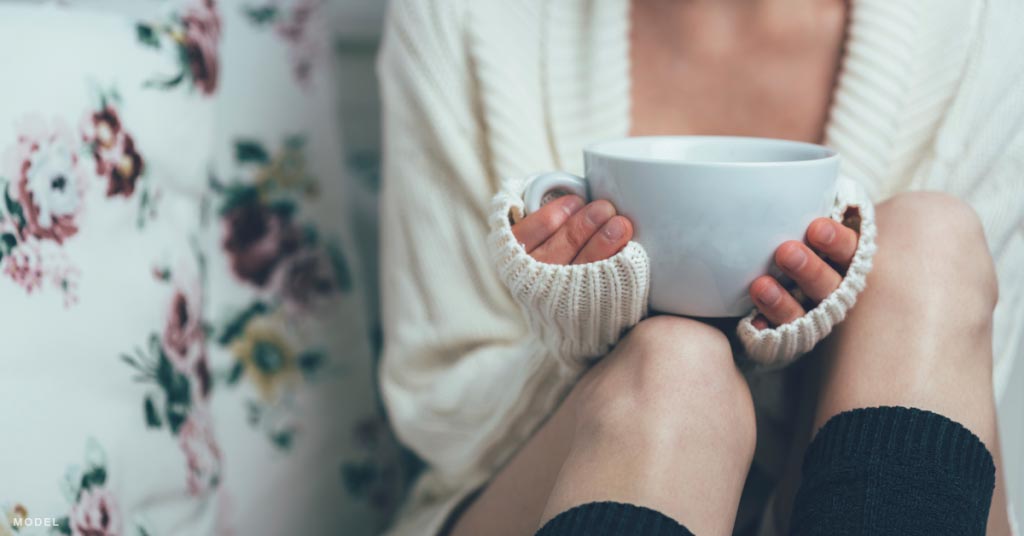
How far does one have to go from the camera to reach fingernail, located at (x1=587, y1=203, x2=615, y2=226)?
1.44 ft

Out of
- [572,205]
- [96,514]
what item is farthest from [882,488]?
[96,514]

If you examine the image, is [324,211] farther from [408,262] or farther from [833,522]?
[833,522]

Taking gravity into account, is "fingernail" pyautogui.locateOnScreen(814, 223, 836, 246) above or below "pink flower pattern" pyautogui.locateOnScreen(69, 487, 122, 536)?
above

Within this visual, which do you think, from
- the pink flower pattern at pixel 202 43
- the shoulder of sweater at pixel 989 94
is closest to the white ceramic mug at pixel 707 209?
the shoulder of sweater at pixel 989 94

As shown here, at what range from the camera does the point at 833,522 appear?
17.2 inches

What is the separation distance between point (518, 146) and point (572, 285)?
0.79 feet

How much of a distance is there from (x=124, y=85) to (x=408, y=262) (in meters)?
0.27

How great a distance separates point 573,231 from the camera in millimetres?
455

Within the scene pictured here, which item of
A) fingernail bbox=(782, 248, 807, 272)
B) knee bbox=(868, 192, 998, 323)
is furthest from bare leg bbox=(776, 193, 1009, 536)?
fingernail bbox=(782, 248, 807, 272)

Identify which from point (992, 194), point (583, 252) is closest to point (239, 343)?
point (583, 252)

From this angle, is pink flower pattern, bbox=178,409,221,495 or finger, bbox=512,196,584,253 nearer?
finger, bbox=512,196,584,253

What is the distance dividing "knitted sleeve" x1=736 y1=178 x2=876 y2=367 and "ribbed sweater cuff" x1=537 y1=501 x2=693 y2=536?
119 millimetres

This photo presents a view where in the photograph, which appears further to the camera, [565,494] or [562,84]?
[562,84]

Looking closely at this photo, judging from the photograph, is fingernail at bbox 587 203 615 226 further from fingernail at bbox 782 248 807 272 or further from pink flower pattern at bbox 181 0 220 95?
pink flower pattern at bbox 181 0 220 95
